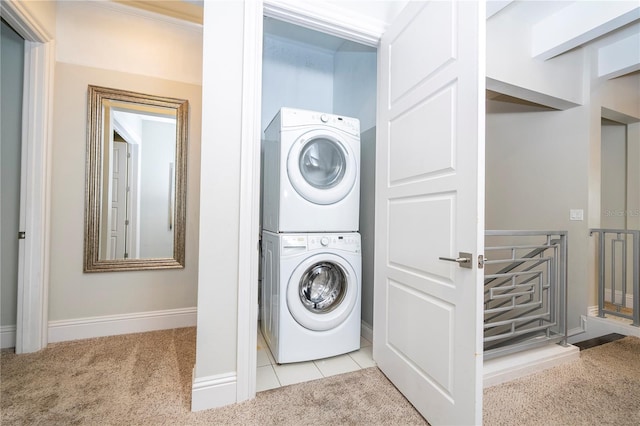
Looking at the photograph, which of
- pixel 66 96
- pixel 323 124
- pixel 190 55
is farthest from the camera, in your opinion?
pixel 190 55

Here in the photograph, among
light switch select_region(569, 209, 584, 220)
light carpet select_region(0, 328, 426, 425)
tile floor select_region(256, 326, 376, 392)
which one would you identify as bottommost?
tile floor select_region(256, 326, 376, 392)

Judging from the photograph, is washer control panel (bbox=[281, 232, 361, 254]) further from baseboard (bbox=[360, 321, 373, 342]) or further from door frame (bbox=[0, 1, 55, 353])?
door frame (bbox=[0, 1, 55, 353])

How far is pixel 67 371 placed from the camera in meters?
1.63

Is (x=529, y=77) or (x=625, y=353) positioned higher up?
(x=529, y=77)

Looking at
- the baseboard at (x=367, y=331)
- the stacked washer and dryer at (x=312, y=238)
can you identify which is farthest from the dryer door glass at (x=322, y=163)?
the baseboard at (x=367, y=331)

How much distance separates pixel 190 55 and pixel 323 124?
140 centimetres

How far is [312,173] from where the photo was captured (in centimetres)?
201

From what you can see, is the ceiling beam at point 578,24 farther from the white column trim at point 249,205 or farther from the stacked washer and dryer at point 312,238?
the white column trim at point 249,205

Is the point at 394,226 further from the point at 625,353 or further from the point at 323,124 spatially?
the point at 625,353

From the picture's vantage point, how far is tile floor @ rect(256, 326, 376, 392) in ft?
5.33

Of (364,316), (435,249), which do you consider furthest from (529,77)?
(364,316)

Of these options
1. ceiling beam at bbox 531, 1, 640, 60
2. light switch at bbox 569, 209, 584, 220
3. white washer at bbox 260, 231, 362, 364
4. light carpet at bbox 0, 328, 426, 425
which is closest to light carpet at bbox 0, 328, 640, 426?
light carpet at bbox 0, 328, 426, 425

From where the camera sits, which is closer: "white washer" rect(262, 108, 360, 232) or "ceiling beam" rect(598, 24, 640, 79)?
"white washer" rect(262, 108, 360, 232)

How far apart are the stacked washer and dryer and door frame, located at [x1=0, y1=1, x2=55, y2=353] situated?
1.48 meters
